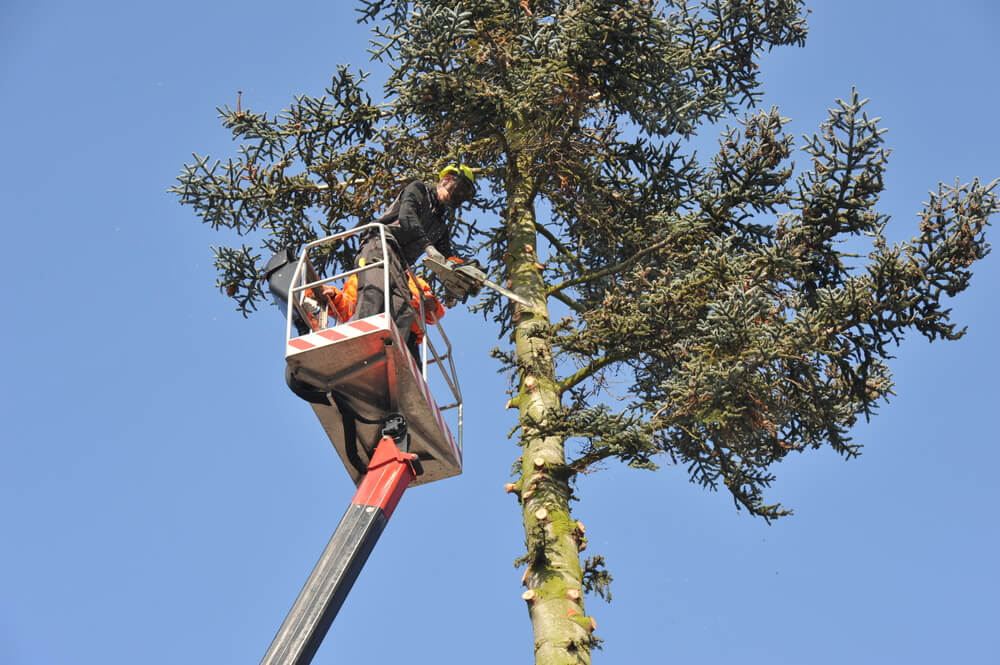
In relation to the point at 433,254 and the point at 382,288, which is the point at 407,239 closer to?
the point at 433,254

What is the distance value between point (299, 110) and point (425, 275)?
6.73 feet

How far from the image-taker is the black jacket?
368 inches

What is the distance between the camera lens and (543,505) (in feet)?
27.6

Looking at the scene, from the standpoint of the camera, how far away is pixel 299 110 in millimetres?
10711

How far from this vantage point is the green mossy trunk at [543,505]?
7694mm

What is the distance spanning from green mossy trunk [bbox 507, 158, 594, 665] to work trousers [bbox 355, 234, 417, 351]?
45.9 inches

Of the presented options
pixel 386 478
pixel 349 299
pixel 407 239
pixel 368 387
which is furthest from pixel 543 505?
pixel 407 239

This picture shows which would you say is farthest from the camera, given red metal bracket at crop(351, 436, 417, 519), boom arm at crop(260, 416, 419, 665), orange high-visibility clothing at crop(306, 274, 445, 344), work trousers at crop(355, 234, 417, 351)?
orange high-visibility clothing at crop(306, 274, 445, 344)

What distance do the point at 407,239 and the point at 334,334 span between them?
193 cm

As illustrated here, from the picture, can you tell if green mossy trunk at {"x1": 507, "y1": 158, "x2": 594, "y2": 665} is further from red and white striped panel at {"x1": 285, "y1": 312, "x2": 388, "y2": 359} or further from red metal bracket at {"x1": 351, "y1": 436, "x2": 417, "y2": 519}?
red and white striped panel at {"x1": 285, "y1": 312, "x2": 388, "y2": 359}

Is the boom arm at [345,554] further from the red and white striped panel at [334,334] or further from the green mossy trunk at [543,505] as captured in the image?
the green mossy trunk at [543,505]

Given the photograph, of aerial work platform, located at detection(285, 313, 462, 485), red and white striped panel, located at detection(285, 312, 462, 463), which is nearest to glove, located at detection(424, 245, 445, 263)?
aerial work platform, located at detection(285, 313, 462, 485)

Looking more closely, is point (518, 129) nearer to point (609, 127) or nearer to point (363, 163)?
point (609, 127)

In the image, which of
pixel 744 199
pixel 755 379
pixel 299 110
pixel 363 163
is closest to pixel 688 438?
pixel 755 379
